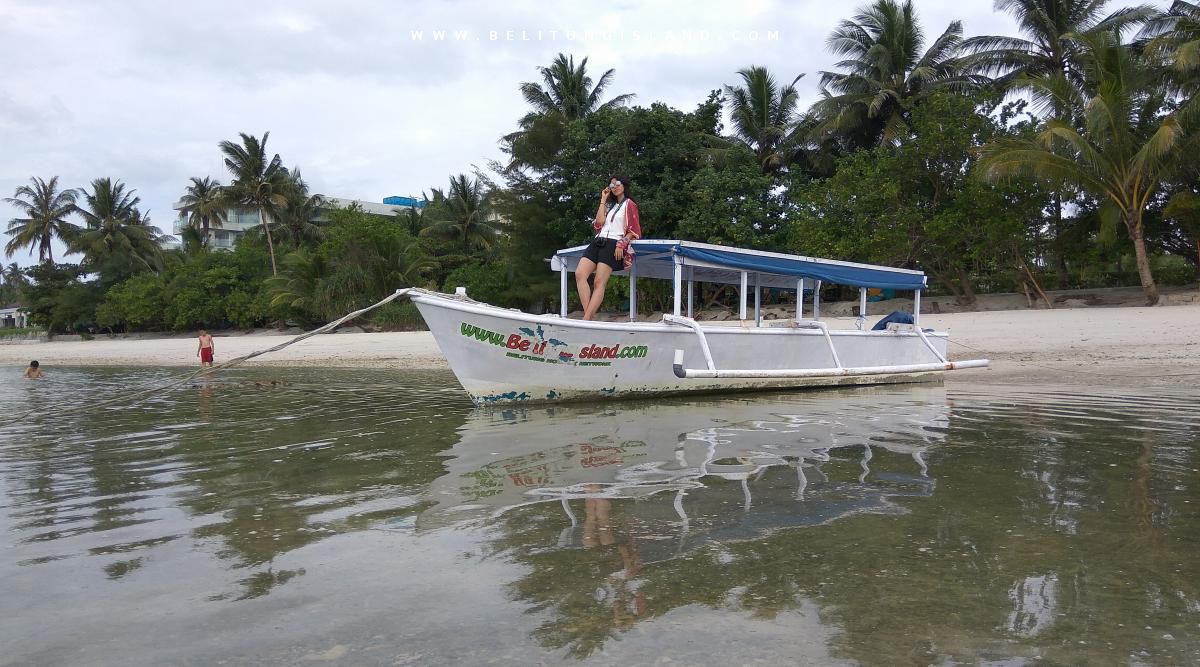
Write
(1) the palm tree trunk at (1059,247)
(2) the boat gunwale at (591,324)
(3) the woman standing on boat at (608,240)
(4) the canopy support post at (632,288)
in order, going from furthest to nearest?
(1) the palm tree trunk at (1059,247), (4) the canopy support post at (632,288), (3) the woman standing on boat at (608,240), (2) the boat gunwale at (591,324)

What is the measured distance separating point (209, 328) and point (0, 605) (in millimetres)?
45291

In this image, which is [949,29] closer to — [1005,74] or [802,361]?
[1005,74]

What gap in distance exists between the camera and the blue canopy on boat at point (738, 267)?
9977mm

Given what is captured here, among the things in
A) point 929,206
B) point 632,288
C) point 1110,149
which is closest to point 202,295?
point 929,206

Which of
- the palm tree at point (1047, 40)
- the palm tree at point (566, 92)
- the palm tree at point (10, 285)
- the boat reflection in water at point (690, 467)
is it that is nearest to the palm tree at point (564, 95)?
the palm tree at point (566, 92)

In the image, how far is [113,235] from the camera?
51.1 metres

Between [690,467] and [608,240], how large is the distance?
451 cm

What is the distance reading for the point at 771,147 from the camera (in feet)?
110

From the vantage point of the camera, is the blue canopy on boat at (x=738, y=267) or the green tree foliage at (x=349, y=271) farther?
the green tree foliage at (x=349, y=271)

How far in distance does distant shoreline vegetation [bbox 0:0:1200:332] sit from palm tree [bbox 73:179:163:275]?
51.9ft

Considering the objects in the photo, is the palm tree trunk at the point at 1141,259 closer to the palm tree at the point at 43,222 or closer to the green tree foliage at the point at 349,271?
the green tree foliage at the point at 349,271

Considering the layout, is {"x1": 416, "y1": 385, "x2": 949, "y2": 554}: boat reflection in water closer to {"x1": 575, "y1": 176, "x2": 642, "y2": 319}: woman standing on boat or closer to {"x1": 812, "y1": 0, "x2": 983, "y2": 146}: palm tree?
{"x1": 575, "y1": 176, "x2": 642, "y2": 319}: woman standing on boat

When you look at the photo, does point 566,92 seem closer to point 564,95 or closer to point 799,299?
point 564,95

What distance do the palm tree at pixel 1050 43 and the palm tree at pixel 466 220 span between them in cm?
2322
